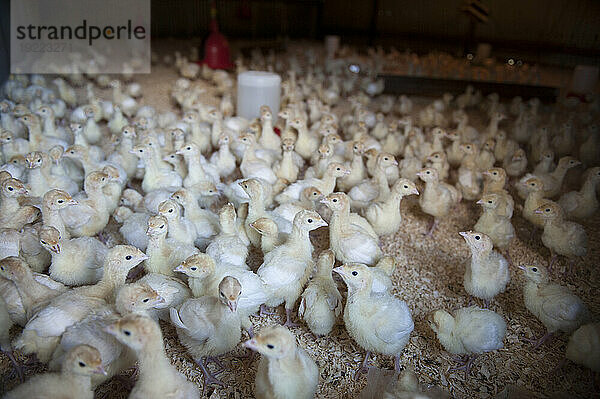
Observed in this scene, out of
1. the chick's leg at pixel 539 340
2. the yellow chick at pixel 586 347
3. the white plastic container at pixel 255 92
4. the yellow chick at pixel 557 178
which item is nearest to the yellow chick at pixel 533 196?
the yellow chick at pixel 557 178

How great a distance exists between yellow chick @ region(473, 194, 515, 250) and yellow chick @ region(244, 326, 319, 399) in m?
1.76

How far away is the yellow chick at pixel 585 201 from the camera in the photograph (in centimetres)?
332

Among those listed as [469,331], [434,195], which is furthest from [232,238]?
[434,195]

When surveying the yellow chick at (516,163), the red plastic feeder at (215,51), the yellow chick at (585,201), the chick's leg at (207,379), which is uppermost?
the red plastic feeder at (215,51)

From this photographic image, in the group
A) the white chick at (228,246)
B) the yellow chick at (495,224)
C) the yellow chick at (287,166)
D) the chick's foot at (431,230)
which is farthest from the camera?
the yellow chick at (287,166)

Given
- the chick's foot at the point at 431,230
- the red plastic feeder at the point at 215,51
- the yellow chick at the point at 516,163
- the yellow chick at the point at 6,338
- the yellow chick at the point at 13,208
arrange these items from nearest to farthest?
the yellow chick at the point at 6,338, the yellow chick at the point at 13,208, the chick's foot at the point at 431,230, the yellow chick at the point at 516,163, the red plastic feeder at the point at 215,51

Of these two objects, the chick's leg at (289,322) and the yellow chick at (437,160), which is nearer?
the chick's leg at (289,322)

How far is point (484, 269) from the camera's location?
2.54 m

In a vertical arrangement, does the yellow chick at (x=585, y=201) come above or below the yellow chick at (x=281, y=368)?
above

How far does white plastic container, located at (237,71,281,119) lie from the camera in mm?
4961

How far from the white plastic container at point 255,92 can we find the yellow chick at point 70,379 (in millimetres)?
3817

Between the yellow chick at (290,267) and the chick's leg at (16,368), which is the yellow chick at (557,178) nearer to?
the yellow chick at (290,267)

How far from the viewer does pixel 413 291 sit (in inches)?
111

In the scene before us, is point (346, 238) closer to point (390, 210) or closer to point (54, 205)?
point (390, 210)
